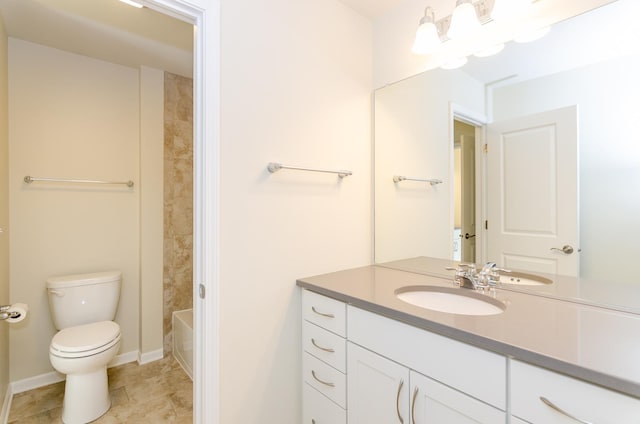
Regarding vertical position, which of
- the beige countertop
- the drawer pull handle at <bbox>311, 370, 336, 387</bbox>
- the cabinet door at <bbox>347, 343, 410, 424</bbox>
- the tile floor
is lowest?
the tile floor

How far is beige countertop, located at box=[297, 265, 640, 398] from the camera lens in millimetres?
667

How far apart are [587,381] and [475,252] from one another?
31.9 inches

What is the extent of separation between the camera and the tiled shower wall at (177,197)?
8.36 feet

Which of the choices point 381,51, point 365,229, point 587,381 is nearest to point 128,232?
point 365,229

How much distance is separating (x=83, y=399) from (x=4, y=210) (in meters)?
1.22

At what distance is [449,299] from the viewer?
133 cm

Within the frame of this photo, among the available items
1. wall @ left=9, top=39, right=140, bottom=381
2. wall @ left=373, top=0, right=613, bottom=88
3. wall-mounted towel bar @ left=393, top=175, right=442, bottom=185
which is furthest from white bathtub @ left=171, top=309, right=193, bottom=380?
wall @ left=373, top=0, right=613, bottom=88

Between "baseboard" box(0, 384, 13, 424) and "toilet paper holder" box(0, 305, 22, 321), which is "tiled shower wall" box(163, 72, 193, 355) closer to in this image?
"baseboard" box(0, 384, 13, 424)

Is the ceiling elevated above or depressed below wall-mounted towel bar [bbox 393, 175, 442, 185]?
above

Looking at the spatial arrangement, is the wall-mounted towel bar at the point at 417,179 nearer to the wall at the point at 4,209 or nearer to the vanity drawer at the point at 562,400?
the vanity drawer at the point at 562,400

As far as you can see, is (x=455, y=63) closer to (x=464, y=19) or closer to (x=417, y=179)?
(x=464, y=19)

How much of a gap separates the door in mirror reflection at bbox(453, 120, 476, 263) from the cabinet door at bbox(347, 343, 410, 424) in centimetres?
69

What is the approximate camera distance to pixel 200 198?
1.23 m

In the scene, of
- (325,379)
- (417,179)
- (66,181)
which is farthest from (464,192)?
(66,181)
